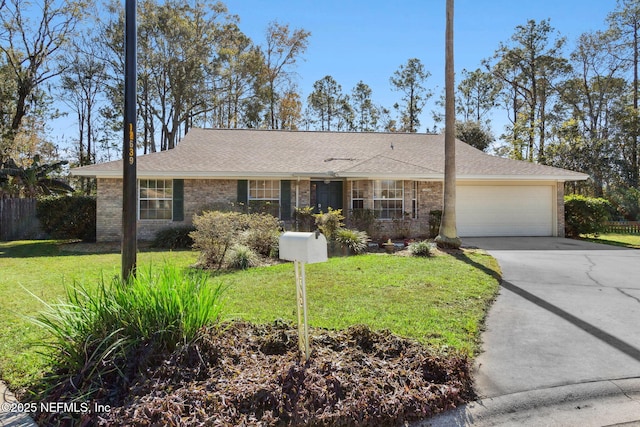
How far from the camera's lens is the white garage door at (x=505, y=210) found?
16.1 meters

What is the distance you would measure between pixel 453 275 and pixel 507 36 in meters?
31.6

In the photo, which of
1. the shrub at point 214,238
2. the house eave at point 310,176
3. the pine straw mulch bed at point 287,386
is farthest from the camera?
the house eave at point 310,176

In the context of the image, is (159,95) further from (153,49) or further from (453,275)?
(453,275)

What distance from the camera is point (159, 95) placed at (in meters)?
29.0

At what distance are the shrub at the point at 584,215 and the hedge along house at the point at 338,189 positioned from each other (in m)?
0.57

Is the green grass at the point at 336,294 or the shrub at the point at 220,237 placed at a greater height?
the shrub at the point at 220,237

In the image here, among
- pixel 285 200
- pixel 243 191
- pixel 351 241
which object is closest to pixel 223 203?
pixel 243 191

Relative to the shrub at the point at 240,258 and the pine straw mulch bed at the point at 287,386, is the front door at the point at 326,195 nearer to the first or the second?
the shrub at the point at 240,258

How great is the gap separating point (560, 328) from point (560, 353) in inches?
36.7

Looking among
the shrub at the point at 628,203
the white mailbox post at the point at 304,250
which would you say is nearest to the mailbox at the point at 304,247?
the white mailbox post at the point at 304,250

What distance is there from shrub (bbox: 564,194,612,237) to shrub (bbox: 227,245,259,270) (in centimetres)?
1401

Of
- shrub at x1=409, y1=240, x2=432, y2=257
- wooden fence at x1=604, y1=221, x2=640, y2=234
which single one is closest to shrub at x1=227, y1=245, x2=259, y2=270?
shrub at x1=409, y1=240, x2=432, y2=257

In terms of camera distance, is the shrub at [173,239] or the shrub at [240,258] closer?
the shrub at [240,258]

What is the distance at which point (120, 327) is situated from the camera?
11.1 feet
